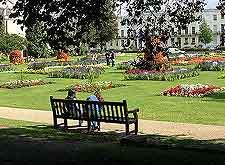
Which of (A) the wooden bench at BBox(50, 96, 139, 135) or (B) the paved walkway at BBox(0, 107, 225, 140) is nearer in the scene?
(A) the wooden bench at BBox(50, 96, 139, 135)

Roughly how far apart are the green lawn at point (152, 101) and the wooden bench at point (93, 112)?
290cm

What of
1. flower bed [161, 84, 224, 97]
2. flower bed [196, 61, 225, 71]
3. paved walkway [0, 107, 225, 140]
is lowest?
paved walkway [0, 107, 225, 140]

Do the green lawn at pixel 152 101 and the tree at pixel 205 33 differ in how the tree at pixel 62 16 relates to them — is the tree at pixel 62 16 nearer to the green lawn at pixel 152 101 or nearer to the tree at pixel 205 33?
the green lawn at pixel 152 101

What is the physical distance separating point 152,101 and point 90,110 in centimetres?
701

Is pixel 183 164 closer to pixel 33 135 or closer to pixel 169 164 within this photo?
pixel 169 164

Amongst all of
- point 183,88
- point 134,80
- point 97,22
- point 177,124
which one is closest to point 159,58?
point 134,80

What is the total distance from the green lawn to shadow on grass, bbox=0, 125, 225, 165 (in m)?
3.64

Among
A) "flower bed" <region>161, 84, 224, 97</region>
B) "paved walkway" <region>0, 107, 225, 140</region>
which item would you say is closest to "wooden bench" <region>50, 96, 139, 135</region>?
"paved walkway" <region>0, 107, 225, 140</region>

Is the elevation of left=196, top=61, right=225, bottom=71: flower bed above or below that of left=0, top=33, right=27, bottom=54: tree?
below

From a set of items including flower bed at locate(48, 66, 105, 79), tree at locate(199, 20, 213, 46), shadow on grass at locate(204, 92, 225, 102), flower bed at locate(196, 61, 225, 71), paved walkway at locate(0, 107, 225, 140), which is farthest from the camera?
tree at locate(199, 20, 213, 46)

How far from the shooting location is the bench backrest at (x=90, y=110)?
1287 cm

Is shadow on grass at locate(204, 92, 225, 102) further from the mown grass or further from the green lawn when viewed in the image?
the mown grass

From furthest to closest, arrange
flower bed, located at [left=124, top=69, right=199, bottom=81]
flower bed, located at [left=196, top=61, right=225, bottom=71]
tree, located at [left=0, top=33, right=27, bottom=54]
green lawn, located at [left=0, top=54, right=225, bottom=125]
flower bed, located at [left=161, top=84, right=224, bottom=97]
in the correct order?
tree, located at [left=0, top=33, right=27, bottom=54]
flower bed, located at [left=196, top=61, right=225, bottom=71]
flower bed, located at [left=124, top=69, right=199, bottom=81]
flower bed, located at [left=161, top=84, right=224, bottom=97]
green lawn, located at [left=0, top=54, right=225, bottom=125]

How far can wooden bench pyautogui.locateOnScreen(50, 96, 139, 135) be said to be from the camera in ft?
42.1
